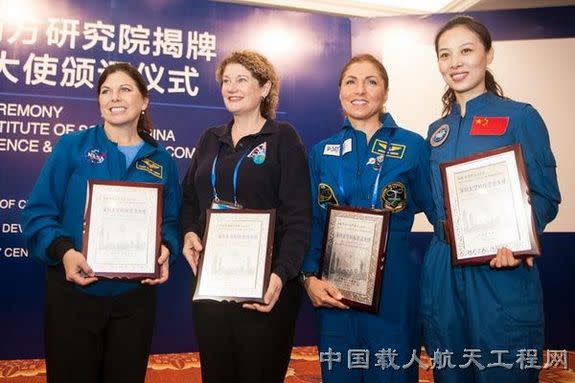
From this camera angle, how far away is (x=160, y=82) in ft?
12.1

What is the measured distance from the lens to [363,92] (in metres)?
2.05

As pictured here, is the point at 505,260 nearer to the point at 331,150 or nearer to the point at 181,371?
the point at 331,150

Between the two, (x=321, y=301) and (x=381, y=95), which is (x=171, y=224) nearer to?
(x=321, y=301)

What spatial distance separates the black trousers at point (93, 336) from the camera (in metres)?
1.75

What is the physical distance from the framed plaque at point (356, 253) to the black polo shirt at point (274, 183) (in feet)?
0.42

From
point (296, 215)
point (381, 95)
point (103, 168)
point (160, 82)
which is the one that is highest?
point (160, 82)

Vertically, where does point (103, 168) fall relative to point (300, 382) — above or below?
above

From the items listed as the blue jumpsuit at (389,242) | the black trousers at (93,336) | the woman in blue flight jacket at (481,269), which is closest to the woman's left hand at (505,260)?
the woman in blue flight jacket at (481,269)

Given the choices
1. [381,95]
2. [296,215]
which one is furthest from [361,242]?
[381,95]

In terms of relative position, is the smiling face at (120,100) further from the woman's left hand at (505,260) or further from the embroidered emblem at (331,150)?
the woman's left hand at (505,260)

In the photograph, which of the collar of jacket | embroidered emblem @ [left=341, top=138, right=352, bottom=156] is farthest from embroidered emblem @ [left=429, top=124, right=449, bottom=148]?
embroidered emblem @ [left=341, top=138, right=352, bottom=156]

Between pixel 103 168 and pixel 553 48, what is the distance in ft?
11.9

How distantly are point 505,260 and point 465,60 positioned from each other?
2.85ft

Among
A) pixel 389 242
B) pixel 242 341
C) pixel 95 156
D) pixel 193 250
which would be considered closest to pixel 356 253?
pixel 389 242
